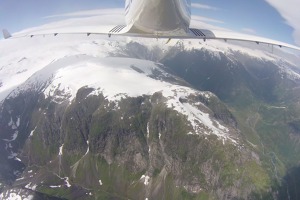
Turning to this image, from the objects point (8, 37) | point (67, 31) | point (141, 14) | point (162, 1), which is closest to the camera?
point (162, 1)

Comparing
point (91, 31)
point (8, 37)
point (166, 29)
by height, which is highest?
point (166, 29)

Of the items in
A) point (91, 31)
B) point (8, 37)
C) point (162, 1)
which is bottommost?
point (8, 37)

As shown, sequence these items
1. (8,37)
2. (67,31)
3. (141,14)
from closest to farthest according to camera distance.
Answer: (141,14), (67,31), (8,37)

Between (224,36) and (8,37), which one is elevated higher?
(224,36)

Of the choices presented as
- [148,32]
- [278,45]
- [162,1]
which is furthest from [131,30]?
[278,45]

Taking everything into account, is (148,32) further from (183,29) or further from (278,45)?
(278,45)

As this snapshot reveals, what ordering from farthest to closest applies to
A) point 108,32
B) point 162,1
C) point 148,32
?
point 108,32, point 148,32, point 162,1

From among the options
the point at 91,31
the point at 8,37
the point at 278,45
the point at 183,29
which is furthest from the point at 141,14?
the point at 8,37

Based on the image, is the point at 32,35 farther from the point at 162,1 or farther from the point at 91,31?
the point at 162,1

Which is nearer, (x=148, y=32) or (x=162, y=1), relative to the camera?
(x=162, y=1)

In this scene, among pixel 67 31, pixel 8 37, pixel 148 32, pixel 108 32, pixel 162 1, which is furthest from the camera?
pixel 8 37
